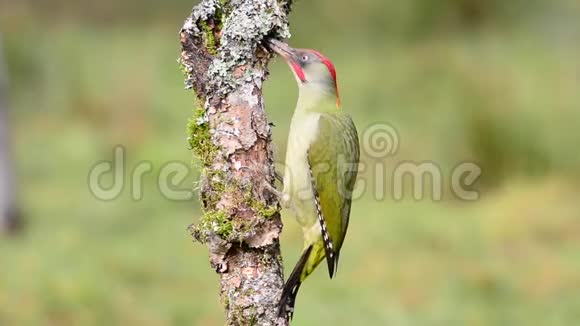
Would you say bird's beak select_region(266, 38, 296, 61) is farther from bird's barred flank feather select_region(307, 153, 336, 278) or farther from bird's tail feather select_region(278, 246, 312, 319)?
bird's tail feather select_region(278, 246, 312, 319)

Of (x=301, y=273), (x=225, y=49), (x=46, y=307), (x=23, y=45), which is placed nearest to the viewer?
(x=225, y=49)

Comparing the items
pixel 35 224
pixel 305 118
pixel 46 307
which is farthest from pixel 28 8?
pixel 305 118

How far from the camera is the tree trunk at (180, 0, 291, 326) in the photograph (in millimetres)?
4047

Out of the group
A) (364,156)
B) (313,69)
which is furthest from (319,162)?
(364,156)

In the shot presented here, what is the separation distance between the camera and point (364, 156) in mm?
10359

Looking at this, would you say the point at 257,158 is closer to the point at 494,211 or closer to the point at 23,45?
the point at 494,211

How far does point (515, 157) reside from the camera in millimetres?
10914

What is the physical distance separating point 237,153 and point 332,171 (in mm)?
888

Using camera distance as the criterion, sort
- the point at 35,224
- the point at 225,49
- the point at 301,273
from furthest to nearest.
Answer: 1. the point at 35,224
2. the point at 301,273
3. the point at 225,49

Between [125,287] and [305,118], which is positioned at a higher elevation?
[305,118]

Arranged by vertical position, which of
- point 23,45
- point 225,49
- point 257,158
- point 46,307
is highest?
point 23,45

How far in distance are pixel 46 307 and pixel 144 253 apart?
1.43 m

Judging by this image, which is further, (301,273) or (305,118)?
(305,118)

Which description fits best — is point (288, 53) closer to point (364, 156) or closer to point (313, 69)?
point (313, 69)
